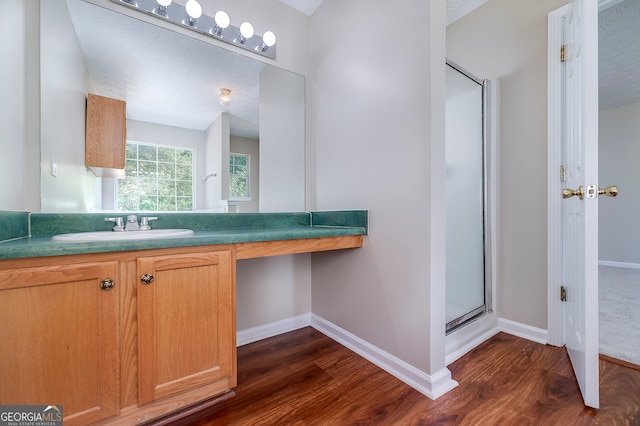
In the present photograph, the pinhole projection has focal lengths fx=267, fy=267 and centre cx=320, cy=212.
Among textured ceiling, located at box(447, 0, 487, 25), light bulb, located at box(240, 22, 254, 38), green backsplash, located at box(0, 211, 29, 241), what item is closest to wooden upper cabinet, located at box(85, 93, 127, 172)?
green backsplash, located at box(0, 211, 29, 241)

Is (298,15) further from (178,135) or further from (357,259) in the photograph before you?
(357,259)

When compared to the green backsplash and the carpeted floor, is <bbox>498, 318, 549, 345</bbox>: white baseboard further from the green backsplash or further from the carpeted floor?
the green backsplash

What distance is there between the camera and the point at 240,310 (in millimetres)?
1802

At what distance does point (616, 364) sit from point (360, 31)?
240 centimetres

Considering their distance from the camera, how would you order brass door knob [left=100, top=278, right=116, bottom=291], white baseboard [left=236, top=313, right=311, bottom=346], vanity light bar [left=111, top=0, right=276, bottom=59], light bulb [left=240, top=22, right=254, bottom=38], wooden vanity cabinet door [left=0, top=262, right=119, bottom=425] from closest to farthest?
wooden vanity cabinet door [left=0, top=262, right=119, bottom=425] → brass door knob [left=100, top=278, right=116, bottom=291] → vanity light bar [left=111, top=0, right=276, bottom=59] → light bulb [left=240, top=22, right=254, bottom=38] → white baseboard [left=236, top=313, right=311, bottom=346]

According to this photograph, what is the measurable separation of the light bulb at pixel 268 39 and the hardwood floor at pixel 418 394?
205cm

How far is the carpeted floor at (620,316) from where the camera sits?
Result: 5.23 ft

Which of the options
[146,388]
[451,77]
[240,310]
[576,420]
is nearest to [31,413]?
[146,388]

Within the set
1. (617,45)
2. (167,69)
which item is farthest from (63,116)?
(617,45)

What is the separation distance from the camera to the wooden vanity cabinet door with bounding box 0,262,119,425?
2.65 feet

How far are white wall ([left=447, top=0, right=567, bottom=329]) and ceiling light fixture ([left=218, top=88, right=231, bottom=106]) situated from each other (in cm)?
193

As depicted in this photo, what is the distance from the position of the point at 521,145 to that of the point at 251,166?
75.1 inches

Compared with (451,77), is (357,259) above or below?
below

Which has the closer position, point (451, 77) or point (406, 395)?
point (406, 395)
